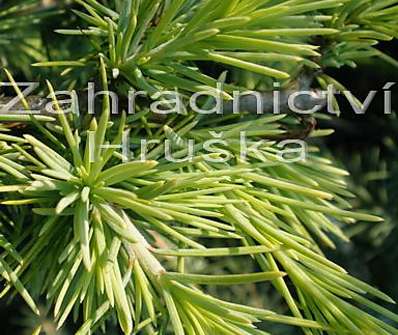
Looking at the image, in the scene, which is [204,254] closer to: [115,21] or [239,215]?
[239,215]

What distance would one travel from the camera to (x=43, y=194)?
1.38ft

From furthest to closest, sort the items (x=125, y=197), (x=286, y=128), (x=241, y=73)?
(x=241, y=73) < (x=286, y=128) < (x=125, y=197)

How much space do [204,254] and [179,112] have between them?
9cm

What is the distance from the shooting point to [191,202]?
0.43 m

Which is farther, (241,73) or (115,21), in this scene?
(241,73)

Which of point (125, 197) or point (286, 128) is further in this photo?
point (286, 128)

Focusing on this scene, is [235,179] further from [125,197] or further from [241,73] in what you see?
[241,73]

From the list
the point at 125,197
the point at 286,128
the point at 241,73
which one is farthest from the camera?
the point at 241,73

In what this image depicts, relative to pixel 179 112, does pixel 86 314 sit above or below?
below

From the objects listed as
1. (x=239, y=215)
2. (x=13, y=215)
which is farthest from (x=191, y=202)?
(x=13, y=215)

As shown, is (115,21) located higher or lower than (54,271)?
higher

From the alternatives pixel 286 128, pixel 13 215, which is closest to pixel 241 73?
pixel 286 128

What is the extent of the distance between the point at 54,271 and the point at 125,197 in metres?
0.10

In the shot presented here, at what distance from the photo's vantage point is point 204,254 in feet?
1.36
